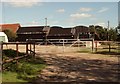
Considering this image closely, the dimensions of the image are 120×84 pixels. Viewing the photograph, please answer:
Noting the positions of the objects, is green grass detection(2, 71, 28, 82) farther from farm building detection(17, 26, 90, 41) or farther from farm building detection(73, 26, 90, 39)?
farm building detection(73, 26, 90, 39)

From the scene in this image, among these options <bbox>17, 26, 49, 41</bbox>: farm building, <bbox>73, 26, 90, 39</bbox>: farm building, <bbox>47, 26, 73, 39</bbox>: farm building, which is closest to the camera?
<bbox>47, 26, 73, 39</bbox>: farm building

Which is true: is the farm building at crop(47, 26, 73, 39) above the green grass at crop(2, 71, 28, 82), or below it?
above

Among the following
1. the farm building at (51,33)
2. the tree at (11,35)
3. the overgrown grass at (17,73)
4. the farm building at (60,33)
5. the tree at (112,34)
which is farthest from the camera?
the tree at (112,34)

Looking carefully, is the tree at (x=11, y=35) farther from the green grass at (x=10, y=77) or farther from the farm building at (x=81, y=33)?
the green grass at (x=10, y=77)

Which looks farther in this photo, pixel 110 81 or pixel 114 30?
pixel 114 30

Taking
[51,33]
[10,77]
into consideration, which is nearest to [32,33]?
[51,33]

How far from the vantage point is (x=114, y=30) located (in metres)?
81.4

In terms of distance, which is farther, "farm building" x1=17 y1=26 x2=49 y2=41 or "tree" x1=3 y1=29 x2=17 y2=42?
"farm building" x1=17 y1=26 x2=49 y2=41

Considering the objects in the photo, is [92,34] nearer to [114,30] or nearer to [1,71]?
[114,30]

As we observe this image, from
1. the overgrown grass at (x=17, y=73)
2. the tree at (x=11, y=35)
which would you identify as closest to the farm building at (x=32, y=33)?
the tree at (x=11, y=35)

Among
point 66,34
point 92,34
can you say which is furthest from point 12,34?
point 92,34

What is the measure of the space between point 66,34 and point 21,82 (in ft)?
199

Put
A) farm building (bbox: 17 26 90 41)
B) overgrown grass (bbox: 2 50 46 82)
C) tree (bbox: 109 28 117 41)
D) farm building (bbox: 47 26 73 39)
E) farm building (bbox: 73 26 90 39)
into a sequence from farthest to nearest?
tree (bbox: 109 28 117 41) < farm building (bbox: 73 26 90 39) < farm building (bbox: 17 26 90 41) < farm building (bbox: 47 26 73 39) < overgrown grass (bbox: 2 50 46 82)

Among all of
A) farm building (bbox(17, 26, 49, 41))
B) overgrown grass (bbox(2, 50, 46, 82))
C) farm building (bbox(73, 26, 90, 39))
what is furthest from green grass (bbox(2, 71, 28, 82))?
farm building (bbox(17, 26, 49, 41))
